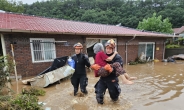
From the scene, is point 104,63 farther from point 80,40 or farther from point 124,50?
point 124,50

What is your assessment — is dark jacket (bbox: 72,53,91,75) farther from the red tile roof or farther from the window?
the window

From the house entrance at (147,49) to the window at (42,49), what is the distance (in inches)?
302

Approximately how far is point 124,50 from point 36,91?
770 cm

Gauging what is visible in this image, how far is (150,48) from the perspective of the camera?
39.4 ft

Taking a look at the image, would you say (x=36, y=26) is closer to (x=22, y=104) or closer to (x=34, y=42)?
(x=34, y=42)

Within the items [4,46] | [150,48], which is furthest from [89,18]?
[4,46]

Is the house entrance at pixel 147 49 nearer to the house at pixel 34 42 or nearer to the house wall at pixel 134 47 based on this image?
the house wall at pixel 134 47

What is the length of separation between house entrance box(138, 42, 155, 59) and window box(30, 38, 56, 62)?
25.2 ft

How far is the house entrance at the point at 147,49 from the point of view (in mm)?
11383

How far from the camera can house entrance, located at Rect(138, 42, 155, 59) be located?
1138 centimetres

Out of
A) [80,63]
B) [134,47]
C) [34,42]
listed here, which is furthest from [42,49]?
[134,47]

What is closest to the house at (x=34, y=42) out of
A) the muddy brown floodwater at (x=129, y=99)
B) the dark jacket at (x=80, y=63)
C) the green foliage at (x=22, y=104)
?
the muddy brown floodwater at (x=129, y=99)

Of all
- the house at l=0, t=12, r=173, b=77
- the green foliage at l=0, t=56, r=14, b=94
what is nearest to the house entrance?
the house at l=0, t=12, r=173, b=77

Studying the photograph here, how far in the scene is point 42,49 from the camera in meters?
6.78
